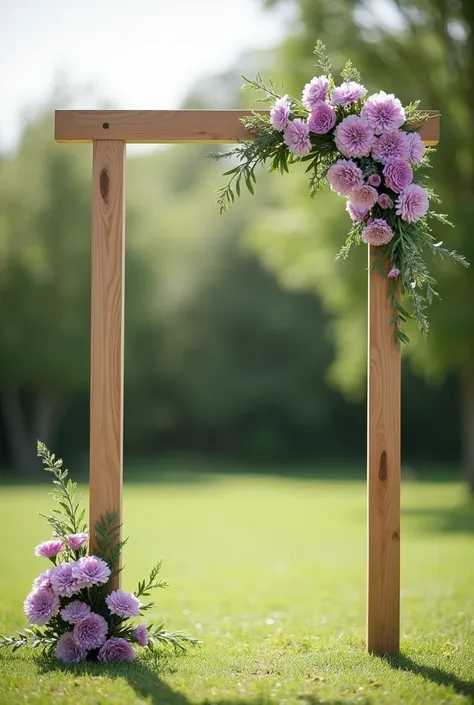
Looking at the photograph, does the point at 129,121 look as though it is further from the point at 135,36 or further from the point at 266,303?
the point at 266,303

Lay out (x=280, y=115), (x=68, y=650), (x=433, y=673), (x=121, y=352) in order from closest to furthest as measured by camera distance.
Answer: (x=433, y=673), (x=68, y=650), (x=280, y=115), (x=121, y=352)

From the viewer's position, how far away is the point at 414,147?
3.99 metres

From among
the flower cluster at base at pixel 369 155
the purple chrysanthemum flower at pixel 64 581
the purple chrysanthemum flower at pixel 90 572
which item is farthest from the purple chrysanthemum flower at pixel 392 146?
the purple chrysanthemum flower at pixel 64 581

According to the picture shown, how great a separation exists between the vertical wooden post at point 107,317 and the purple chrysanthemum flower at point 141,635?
0.83ft

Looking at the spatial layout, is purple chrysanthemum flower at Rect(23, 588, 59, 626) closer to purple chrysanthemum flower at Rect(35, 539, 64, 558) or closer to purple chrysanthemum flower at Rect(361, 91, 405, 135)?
purple chrysanthemum flower at Rect(35, 539, 64, 558)

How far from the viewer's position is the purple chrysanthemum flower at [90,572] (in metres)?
3.84

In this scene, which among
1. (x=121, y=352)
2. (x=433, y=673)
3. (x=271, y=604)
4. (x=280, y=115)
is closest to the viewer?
(x=433, y=673)

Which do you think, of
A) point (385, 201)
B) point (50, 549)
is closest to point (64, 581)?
point (50, 549)

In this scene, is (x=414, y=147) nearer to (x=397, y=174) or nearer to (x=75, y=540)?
(x=397, y=174)

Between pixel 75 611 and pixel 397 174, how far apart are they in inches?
106

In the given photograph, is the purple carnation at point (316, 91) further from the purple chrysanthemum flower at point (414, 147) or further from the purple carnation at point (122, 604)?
the purple carnation at point (122, 604)

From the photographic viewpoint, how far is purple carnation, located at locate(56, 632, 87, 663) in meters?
3.88

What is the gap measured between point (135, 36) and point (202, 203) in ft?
29.1

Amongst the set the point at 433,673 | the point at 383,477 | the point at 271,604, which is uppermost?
the point at 383,477
